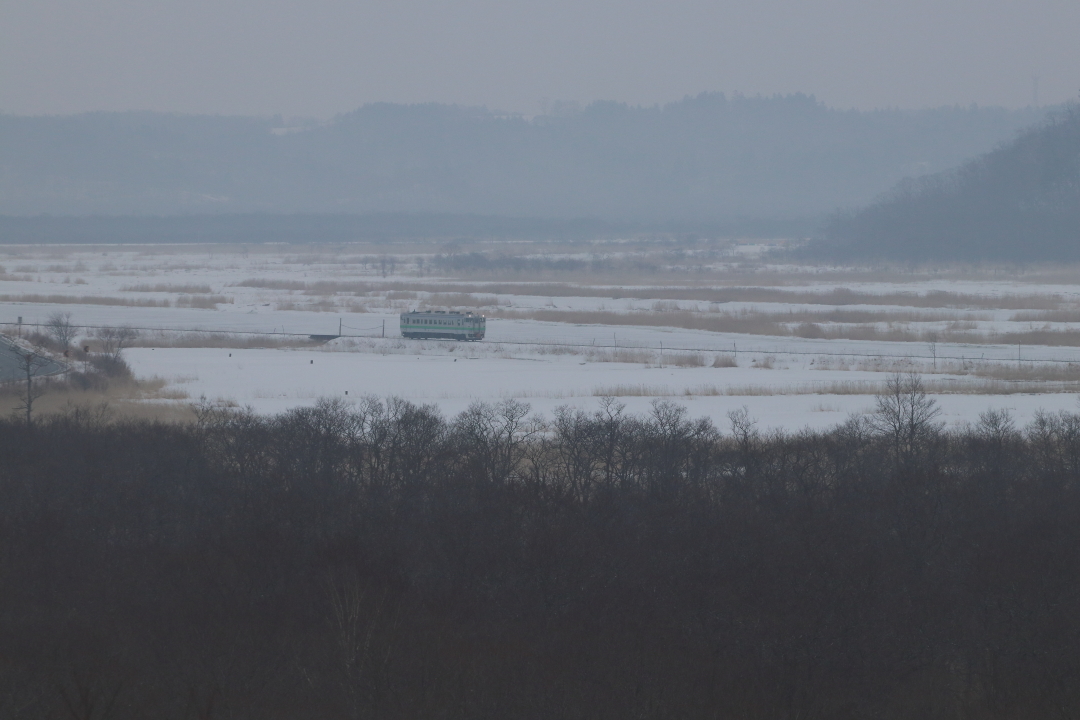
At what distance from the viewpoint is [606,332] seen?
198 feet

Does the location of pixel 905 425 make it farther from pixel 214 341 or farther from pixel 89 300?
pixel 89 300

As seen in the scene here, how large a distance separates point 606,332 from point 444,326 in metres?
8.71

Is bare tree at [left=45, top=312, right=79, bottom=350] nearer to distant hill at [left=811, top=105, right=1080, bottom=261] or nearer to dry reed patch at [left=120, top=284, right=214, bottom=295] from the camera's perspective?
dry reed patch at [left=120, top=284, right=214, bottom=295]

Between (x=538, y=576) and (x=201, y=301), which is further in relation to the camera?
(x=201, y=301)

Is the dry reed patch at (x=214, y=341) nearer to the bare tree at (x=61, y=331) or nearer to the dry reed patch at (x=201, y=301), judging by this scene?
the bare tree at (x=61, y=331)

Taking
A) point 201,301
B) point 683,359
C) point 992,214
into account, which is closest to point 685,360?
point 683,359

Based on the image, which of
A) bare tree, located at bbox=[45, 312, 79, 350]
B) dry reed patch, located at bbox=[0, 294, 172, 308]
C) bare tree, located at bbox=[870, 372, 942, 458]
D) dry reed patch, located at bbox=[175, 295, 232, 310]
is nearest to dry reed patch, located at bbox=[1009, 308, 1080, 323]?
bare tree, located at bbox=[870, 372, 942, 458]

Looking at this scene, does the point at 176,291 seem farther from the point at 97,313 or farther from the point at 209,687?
the point at 209,687

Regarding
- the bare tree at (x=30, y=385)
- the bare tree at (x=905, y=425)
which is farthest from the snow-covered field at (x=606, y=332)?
the bare tree at (x=30, y=385)

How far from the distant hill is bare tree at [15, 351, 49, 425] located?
10646 centimetres

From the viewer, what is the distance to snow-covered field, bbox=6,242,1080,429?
38594 millimetres

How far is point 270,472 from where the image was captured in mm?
22359

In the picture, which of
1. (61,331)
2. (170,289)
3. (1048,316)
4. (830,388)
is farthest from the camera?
(170,289)

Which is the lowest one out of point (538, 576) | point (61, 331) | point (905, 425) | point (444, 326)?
point (538, 576)
